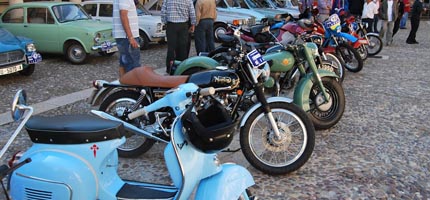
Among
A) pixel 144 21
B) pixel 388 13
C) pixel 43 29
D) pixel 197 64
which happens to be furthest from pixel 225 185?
pixel 388 13

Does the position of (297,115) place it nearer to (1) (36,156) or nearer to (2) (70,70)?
(1) (36,156)

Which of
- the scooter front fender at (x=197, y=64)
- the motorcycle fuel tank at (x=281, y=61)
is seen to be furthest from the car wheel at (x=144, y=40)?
the motorcycle fuel tank at (x=281, y=61)

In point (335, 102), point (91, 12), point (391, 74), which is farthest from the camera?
point (91, 12)

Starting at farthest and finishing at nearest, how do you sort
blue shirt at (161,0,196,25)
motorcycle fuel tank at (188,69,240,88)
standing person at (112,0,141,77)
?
blue shirt at (161,0,196,25)
standing person at (112,0,141,77)
motorcycle fuel tank at (188,69,240,88)

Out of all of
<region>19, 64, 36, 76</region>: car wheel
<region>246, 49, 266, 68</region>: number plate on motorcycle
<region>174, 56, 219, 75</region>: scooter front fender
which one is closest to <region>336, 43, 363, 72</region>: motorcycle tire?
<region>174, 56, 219, 75</region>: scooter front fender

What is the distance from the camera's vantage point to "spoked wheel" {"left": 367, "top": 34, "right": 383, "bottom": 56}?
35.4 ft

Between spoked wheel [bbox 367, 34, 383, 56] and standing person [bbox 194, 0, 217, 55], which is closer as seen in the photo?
standing person [bbox 194, 0, 217, 55]

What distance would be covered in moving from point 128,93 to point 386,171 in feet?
8.50

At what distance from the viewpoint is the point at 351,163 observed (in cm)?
415

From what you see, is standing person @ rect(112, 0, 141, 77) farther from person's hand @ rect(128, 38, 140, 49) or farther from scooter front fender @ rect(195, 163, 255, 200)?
scooter front fender @ rect(195, 163, 255, 200)

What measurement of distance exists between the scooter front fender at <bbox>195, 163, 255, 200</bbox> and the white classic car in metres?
9.61

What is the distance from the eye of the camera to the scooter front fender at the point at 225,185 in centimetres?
238

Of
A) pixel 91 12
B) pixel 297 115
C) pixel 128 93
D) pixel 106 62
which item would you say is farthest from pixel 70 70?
pixel 297 115

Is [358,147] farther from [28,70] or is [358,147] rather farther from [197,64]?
[28,70]
